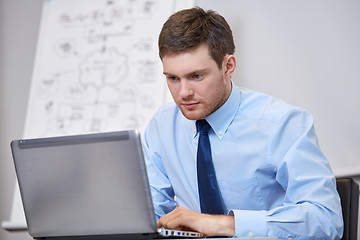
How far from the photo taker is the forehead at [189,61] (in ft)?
4.33

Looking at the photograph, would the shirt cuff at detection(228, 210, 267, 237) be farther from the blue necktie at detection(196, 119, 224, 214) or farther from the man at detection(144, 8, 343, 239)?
the blue necktie at detection(196, 119, 224, 214)


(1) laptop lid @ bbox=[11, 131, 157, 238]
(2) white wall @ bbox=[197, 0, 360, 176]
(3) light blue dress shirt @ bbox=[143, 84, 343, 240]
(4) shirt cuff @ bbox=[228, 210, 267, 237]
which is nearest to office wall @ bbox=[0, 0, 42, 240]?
(2) white wall @ bbox=[197, 0, 360, 176]

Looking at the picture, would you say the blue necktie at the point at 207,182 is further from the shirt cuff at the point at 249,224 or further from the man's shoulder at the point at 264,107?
the shirt cuff at the point at 249,224

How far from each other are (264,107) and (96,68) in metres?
1.37

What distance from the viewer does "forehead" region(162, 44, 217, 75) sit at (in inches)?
52.0

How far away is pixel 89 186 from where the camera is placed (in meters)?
1.02

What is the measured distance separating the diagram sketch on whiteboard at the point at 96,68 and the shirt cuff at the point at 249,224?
135cm

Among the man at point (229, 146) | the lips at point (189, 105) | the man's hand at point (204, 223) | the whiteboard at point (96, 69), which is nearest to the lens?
the man's hand at point (204, 223)

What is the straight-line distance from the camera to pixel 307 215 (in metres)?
1.17

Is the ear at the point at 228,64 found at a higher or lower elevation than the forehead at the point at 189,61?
lower

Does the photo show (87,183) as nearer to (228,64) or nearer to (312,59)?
(228,64)

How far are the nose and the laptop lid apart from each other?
0.38 meters

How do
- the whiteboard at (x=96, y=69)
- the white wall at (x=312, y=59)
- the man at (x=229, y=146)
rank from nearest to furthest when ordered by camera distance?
the man at (x=229, y=146)
the white wall at (x=312, y=59)
the whiteboard at (x=96, y=69)

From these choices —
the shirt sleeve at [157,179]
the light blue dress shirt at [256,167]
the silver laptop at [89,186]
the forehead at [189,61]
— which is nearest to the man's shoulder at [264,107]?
the light blue dress shirt at [256,167]
